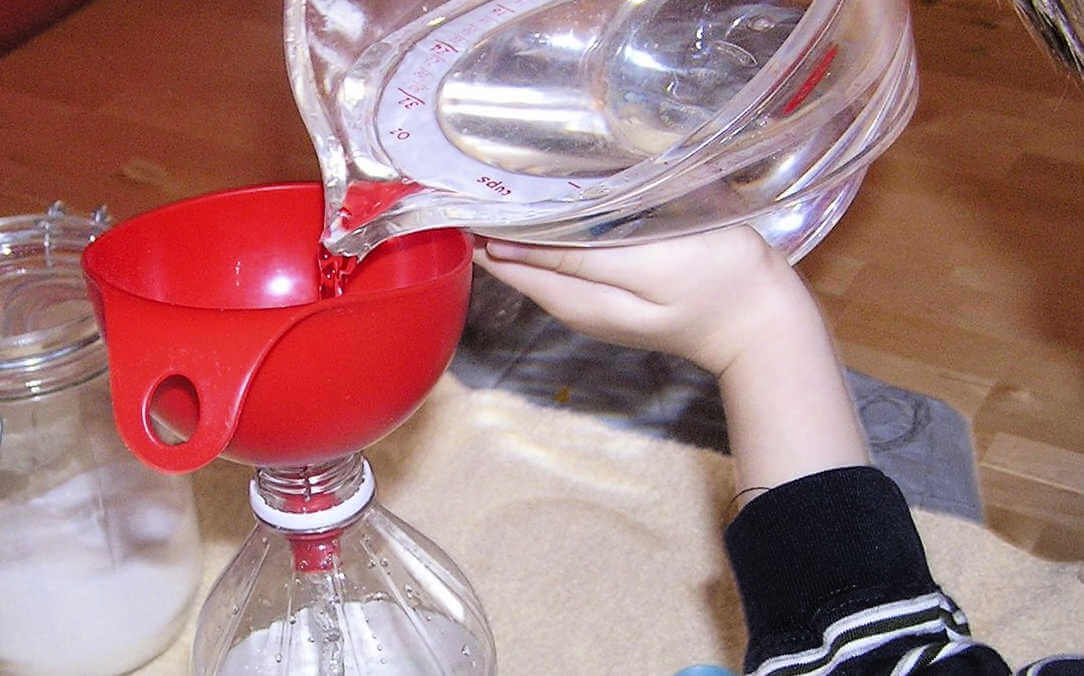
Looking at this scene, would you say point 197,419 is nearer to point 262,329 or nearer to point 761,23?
point 262,329

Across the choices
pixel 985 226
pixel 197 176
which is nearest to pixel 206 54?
pixel 197 176

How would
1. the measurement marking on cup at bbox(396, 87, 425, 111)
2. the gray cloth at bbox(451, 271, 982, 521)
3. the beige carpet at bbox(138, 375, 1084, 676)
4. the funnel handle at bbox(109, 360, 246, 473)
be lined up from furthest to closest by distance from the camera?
the gray cloth at bbox(451, 271, 982, 521) < the beige carpet at bbox(138, 375, 1084, 676) < the measurement marking on cup at bbox(396, 87, 425, 111) < the funnel handle at bbox(109, 360, 246, 473)

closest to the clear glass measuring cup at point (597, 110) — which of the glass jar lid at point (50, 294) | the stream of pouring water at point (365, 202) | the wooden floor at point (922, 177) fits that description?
the stream of pouring water at point (365, 202)

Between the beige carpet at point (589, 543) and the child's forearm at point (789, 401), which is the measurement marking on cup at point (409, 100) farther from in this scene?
the beige carpet at point (589, 543)

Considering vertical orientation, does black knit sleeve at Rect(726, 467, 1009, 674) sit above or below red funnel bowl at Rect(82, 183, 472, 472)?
below

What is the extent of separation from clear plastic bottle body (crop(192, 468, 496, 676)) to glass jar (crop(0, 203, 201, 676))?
4cm

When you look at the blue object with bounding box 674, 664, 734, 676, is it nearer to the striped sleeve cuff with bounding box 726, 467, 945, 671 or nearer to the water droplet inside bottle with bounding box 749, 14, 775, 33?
the striped sleeve cuff with bounding box 726, 467, 945, 671

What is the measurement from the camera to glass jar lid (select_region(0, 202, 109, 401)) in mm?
511

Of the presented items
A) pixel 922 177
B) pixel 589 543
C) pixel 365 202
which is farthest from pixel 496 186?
pixel 922 177

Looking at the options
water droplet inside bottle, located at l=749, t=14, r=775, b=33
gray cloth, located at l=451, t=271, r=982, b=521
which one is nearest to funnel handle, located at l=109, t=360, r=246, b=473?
water droplet inside bottle, located at l=749, t=14, r=775, b=33

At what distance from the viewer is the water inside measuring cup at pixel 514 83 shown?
1.43 feet

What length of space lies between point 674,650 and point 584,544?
74mm

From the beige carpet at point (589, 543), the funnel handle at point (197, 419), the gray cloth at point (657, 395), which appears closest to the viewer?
the funnel handle at point (197, 419)

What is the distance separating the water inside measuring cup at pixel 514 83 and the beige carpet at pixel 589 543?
0.72ft
